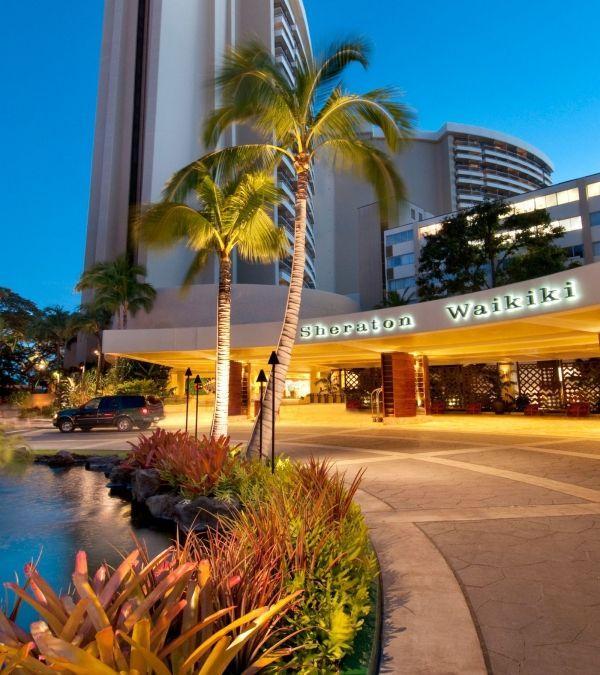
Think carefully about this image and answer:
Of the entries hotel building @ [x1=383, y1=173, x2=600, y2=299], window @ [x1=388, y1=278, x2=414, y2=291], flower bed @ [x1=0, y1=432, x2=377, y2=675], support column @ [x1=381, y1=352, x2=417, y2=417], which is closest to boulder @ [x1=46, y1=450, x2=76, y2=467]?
flower bed @ [x1=0, y1=432, x2=377, y2=675]

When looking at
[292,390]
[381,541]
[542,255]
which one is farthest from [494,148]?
[381,541]

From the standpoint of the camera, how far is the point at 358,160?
12203 mm

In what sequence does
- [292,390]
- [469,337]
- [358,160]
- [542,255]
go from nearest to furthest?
[358,160] < [469,337] < [542,255] < [292,390]

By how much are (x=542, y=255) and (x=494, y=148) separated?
85.4 m

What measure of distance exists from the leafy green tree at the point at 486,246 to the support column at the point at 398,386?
21.9 m

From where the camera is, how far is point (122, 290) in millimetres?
39562

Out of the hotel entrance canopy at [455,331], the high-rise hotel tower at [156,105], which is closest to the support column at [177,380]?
the high-rise hotel tower at [156,105]

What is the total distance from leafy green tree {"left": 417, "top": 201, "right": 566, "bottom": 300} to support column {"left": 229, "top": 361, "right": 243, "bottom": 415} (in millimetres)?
25502

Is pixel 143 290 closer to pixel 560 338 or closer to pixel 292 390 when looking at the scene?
pixel 292 390

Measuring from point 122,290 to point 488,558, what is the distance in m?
38.9

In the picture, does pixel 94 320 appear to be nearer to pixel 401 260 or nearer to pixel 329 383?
pixel 329 383

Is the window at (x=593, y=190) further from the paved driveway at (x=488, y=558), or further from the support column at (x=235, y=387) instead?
the paved driveway at (x=488, y=558)

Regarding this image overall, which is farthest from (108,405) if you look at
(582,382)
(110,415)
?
(582,382)

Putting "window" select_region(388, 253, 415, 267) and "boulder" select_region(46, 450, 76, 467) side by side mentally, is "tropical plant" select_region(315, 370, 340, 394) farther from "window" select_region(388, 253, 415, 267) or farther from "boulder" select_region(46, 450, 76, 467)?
"window" select_region(388, 253, 415, 267)
